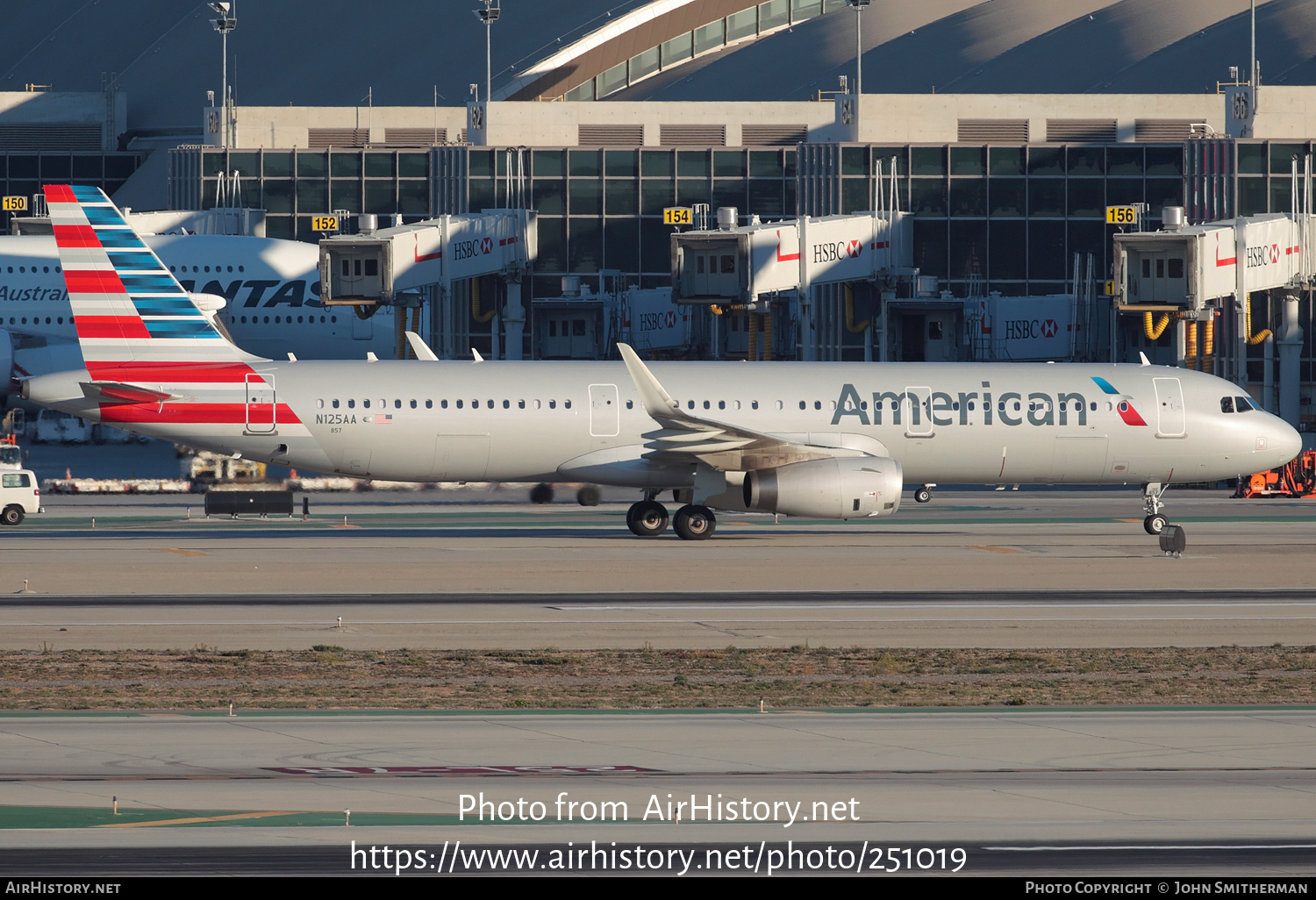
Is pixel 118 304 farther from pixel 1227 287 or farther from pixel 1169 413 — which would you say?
pixel 1227 287

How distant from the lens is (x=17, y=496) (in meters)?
41.5

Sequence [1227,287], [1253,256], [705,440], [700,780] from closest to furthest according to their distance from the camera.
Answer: [700,780] < [705,440] < [1227,287] < [1253,256]

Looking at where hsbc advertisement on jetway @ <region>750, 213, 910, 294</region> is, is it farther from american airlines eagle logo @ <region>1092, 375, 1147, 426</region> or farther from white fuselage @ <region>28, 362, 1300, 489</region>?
american airlines eagle logo @ <region>1092, 375, 1147, 426</region>

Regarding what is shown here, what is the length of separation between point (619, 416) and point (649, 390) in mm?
1987

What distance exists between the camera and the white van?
40969 mm

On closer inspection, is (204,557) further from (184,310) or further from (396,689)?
(396,689)

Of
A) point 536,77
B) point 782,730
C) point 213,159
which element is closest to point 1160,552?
point 782,730

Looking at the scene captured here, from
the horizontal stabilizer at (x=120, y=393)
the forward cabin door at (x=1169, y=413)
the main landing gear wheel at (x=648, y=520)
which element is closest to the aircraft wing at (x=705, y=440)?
the main landing gear wheel at (x=648, y=520)

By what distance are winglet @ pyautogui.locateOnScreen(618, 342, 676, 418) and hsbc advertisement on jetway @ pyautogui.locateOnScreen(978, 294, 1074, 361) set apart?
32837 millimetres

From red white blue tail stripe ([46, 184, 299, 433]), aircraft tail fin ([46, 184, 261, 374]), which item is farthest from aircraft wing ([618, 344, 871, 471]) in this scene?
aircraft tail fin ([46, 184, 261, 374])

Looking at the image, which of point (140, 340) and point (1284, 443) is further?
point (1284, 443)

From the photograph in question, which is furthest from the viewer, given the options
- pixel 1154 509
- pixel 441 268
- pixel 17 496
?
pixel 441 268

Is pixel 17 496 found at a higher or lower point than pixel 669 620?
higher

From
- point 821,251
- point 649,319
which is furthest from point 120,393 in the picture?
point 649,319
